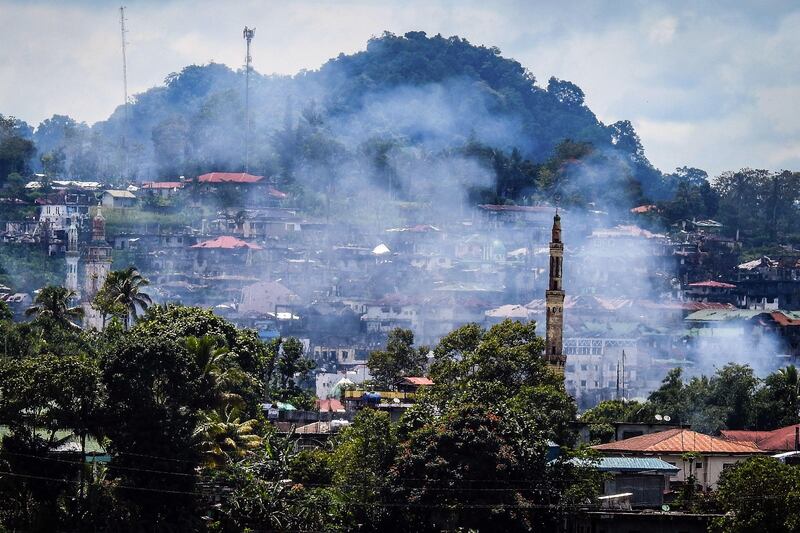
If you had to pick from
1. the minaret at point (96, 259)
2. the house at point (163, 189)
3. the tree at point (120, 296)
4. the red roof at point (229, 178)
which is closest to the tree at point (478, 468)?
the tree at point (120, 296)

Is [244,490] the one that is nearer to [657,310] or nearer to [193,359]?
[193,359]

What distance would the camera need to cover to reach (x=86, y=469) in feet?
167

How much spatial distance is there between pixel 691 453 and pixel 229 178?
402ft

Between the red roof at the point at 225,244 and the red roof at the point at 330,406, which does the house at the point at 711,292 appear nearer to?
the red roof at the point at 225,244

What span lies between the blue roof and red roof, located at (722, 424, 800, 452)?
8.95m

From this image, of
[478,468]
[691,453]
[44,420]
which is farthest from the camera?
[691,453]

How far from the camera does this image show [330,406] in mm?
83562

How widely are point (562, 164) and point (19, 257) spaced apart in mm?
64132

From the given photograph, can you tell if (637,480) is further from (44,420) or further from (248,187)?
(248,187)

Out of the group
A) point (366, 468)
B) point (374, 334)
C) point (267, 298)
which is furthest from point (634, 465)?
point (267, 298)

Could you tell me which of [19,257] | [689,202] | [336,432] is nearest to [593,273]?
[689,202]

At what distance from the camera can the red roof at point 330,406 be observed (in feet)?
268

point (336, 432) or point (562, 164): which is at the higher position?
point (562, 164)

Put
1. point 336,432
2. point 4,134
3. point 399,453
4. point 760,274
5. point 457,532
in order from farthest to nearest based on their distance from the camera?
1. point 4,134
2. point 760,274
3. point 336,432
4. point 399,453
5. point 457,532
